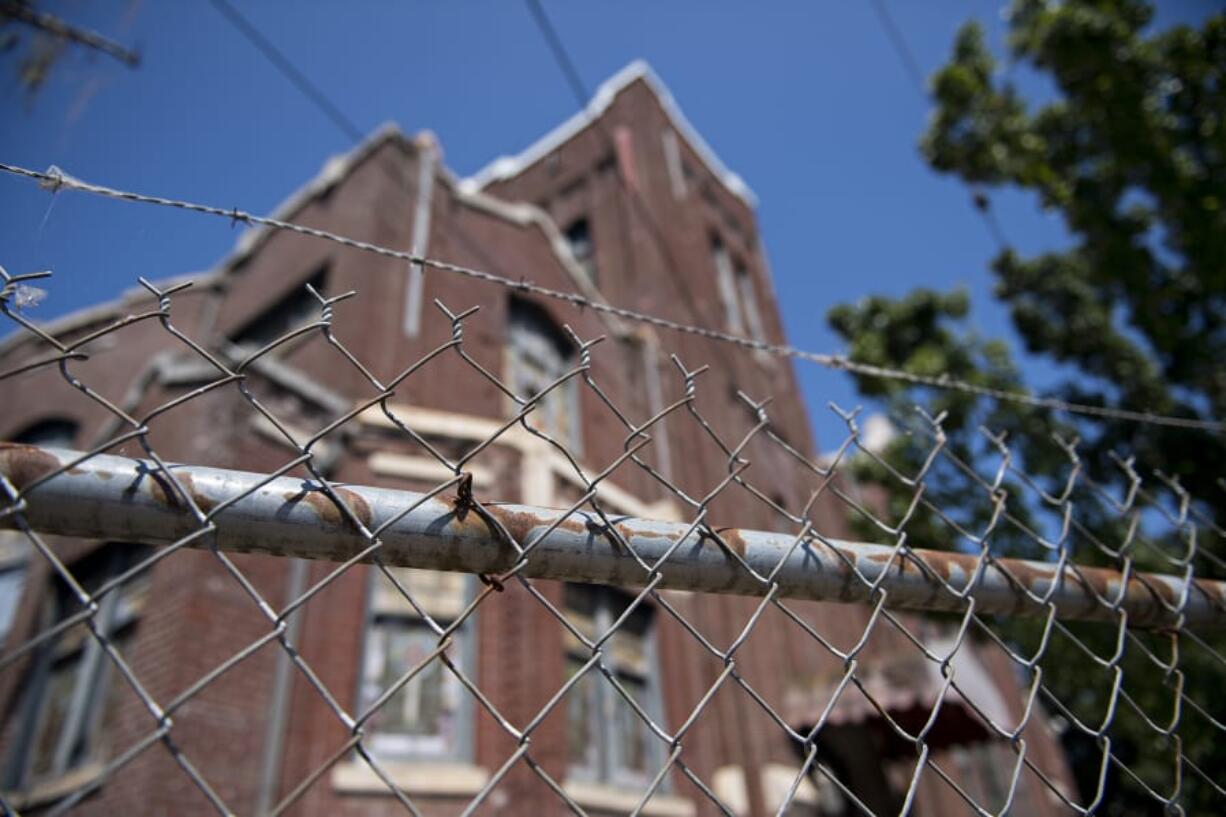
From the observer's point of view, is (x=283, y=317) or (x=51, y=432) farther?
(x=51, y=432)

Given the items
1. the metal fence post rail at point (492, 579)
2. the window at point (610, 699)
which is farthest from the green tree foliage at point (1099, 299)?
the window at point (610, 699)

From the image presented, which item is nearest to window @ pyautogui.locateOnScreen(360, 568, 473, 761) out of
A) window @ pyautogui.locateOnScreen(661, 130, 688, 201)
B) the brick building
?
the brick building

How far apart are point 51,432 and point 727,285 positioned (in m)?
13.1

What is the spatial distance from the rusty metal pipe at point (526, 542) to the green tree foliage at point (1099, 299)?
570 centimetres

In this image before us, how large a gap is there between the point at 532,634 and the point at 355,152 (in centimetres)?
723

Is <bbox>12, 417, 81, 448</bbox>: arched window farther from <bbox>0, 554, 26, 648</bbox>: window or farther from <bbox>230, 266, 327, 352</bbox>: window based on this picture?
<bbox>0, 554, 26, 648</bbox>: window

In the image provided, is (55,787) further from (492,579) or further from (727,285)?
(727,285)

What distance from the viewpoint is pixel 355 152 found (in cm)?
1031

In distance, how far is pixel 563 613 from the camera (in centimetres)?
761

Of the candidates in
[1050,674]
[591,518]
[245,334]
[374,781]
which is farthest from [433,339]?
[1050,674]

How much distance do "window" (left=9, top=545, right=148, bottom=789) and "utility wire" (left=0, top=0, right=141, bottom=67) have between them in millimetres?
3858

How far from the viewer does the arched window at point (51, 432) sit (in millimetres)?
10328

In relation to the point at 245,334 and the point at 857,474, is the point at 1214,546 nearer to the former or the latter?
the point at 857,474

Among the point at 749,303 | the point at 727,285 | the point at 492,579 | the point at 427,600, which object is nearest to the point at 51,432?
the point at 427,600
